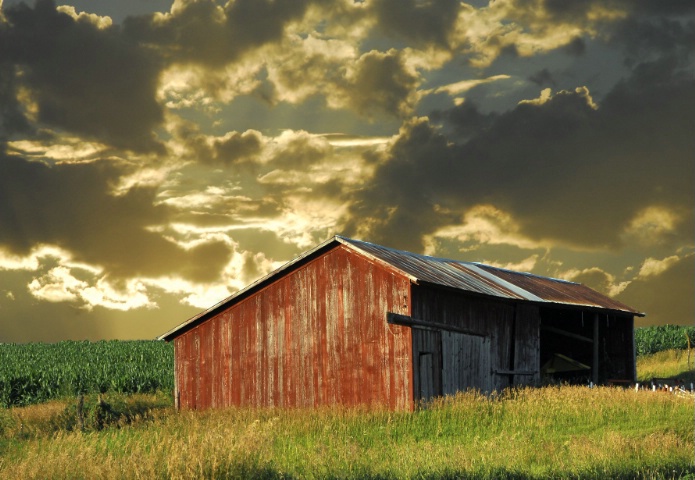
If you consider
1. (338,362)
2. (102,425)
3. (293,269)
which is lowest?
(102,425)

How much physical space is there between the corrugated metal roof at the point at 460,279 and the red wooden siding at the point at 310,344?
33 cm

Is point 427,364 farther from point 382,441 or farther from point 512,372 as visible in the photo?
point 382,441

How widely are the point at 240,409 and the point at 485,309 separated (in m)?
8.53

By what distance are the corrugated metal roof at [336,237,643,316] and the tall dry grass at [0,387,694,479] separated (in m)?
3.83

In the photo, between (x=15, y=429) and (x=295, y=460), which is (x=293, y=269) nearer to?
(x=15, y=429)

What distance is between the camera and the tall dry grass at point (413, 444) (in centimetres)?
1271

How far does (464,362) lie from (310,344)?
4819 mm

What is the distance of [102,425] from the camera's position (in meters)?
24.5

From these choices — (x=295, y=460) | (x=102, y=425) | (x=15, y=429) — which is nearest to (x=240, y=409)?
(x=102, y=425)

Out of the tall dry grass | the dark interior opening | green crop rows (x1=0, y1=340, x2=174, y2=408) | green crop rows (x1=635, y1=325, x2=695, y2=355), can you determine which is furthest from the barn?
green crop rows (x1=635, y1=325, x2=695, y2=355)

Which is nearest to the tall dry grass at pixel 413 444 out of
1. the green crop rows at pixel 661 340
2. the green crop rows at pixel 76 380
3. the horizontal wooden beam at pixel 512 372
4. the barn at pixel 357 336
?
the barn at pixel 357 336

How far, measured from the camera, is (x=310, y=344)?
2594cm

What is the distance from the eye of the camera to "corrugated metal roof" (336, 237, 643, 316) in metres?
25.4

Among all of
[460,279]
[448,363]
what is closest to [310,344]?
[448,363]
